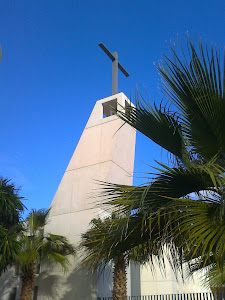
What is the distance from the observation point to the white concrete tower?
688 inches

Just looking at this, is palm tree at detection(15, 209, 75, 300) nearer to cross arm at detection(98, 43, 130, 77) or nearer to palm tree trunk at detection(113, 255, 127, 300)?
palm tree trunk at detection(113, 255, 127, 300)

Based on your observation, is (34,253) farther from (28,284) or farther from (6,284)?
(6,284)

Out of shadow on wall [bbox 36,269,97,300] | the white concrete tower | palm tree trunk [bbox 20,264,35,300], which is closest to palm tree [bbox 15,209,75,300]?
palm tree trunk [bbox 20,264,35,300]

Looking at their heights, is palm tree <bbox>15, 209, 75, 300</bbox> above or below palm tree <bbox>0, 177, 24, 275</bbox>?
below

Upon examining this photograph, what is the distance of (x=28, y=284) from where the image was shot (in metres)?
15.6

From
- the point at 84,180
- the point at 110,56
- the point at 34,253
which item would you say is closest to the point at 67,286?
the point at 34,253

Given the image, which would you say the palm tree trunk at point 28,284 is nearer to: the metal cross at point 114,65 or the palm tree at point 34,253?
the palm tree at point 34,253

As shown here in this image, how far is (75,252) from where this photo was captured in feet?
56.9

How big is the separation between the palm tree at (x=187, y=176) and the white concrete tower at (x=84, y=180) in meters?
13.4

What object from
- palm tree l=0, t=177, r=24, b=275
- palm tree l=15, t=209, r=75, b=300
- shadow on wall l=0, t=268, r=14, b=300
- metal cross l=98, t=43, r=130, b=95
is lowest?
shadow on wall l=0, t=268, r=14, b=300

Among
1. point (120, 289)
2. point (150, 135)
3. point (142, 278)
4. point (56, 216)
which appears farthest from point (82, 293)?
point (150, 135)

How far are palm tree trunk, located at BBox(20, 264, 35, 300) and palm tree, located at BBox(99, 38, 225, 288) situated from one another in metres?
13.2

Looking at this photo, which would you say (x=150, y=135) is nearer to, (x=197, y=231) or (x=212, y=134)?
(x=212, y=134)

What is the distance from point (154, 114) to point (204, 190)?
3.53 ft
